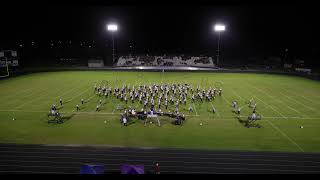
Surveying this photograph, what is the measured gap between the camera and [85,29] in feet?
219

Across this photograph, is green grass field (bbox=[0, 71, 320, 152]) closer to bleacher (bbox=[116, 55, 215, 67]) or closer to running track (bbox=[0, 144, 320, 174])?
running track (bbox=[0, 144, 320, 174])

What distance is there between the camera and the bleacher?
177 ft

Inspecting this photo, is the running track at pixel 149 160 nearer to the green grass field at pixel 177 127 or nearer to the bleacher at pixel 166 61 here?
the green grass field at pixel 177 127

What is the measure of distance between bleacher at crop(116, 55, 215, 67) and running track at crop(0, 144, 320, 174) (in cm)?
4044

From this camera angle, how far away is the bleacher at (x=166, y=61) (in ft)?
177

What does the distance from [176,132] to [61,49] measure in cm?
5494

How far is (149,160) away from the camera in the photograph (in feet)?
42.2

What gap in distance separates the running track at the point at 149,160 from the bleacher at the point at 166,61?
40.4 meters

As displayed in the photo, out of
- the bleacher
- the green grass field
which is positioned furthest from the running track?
the bleacher

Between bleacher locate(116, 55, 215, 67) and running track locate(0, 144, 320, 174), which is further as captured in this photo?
bleacher locate(116, 55, 215, 67)

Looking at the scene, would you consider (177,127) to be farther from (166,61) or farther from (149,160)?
(166,61)

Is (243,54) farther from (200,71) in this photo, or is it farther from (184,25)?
(200,71)

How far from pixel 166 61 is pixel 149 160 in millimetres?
43041

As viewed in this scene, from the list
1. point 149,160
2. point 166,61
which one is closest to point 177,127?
point 149,160
